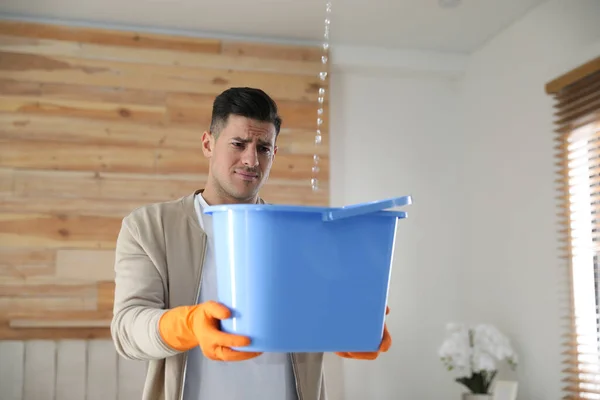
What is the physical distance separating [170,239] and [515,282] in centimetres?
218

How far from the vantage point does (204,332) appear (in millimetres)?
1241

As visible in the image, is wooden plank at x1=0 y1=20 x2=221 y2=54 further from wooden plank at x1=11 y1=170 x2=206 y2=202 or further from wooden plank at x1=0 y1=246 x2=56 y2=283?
wooden plank at x1=0 y1=246 x2=56 y2=283

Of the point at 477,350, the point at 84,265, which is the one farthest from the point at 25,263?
the point at 477,350

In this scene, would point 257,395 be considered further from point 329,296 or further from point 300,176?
Answer: point 300,176

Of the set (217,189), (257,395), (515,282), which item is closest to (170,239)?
(217,189)

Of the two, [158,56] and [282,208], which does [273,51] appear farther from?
[282,208]

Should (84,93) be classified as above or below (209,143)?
above

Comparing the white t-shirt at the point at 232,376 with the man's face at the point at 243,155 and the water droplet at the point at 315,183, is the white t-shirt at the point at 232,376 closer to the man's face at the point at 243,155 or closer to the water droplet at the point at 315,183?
the man's face at the point at 243,155

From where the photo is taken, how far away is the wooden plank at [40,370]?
3160 mm

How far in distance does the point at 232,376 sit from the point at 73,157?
210 centimetres

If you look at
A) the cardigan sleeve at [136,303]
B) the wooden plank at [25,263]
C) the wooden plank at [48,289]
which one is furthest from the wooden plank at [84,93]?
the cardigan sleeve at [136,303]

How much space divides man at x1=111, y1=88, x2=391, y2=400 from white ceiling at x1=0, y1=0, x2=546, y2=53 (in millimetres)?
1707

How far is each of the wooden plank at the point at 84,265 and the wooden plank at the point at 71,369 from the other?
12.0 inches

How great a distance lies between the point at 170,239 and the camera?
1.63m
